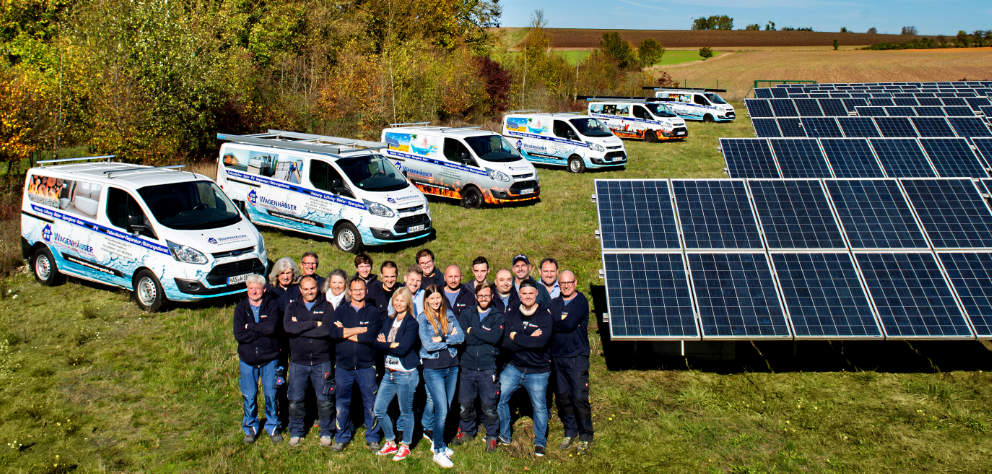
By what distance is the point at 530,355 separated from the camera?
663cm

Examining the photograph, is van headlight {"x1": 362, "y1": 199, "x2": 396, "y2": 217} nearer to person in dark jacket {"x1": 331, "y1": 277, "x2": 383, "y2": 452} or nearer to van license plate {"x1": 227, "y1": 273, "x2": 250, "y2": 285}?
van license plate {"x1": 227, "y1": 273, "x2": 250, "y2": 285}

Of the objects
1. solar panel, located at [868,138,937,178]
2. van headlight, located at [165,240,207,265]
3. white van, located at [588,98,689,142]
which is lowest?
van headlight, located at [165,240,207,265]

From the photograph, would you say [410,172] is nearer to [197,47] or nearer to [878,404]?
[197,47]

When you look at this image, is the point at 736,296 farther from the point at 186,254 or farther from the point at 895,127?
the point at 895,127

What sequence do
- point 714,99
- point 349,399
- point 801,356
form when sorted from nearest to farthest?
point 349,399 < point 801,356 < point 714,99

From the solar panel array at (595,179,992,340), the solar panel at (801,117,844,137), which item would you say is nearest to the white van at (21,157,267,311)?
the solar panel array at (595,179,992,340)

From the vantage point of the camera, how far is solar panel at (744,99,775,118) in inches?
1056

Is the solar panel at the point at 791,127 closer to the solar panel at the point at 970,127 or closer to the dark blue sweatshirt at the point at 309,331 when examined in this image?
the solar panel at the point at 970,127

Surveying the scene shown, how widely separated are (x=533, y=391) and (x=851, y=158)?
12.4 metres

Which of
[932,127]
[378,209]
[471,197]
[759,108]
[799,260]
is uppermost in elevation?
[759,108]

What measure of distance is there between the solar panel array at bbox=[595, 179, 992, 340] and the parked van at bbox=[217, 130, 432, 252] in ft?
19.0

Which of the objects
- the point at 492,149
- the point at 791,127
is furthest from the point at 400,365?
the point at 791,127

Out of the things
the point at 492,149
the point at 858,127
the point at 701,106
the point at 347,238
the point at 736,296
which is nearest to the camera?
the point at 736,296

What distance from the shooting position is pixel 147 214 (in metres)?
10.8
